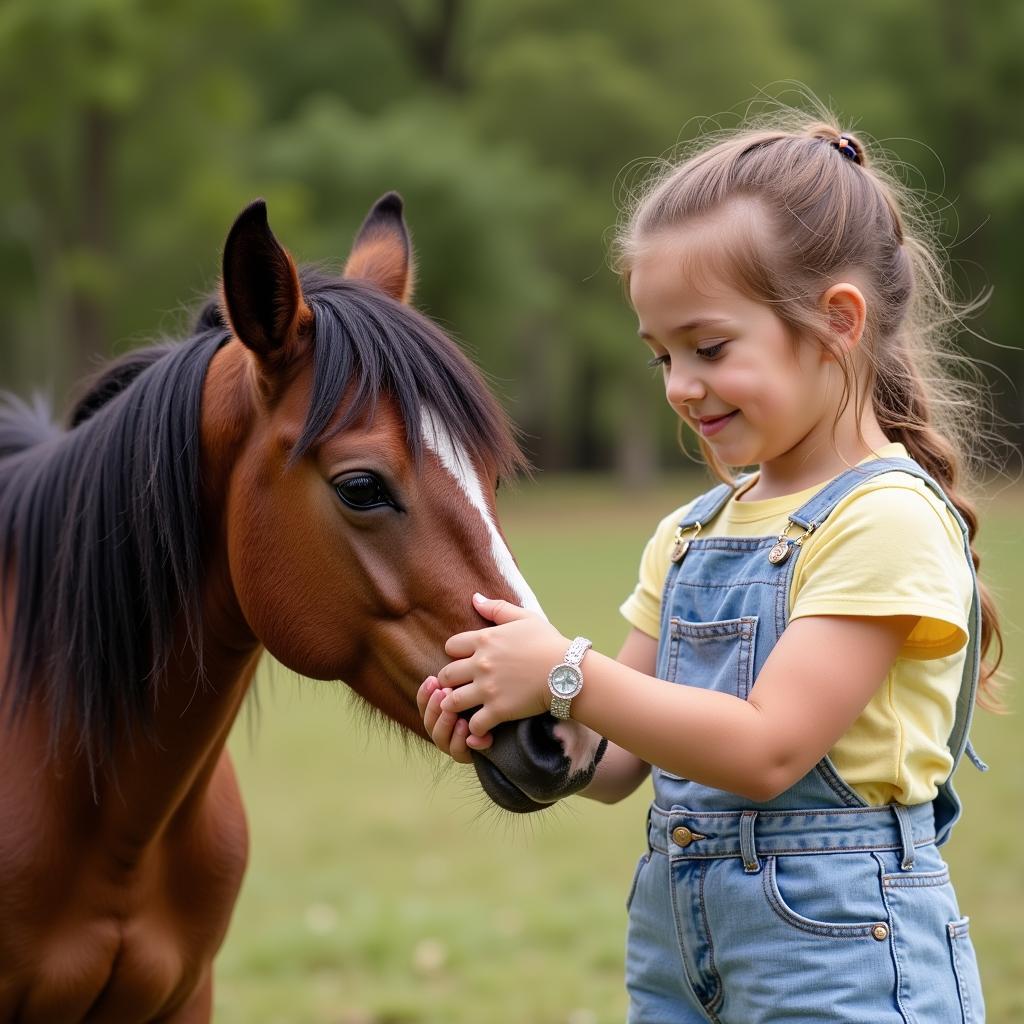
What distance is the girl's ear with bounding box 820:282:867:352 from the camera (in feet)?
6.55

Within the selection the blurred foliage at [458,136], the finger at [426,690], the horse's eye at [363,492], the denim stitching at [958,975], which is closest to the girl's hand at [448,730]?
the finger at [426,690]

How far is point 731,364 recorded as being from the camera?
6.56ft

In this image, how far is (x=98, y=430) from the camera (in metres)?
2.55

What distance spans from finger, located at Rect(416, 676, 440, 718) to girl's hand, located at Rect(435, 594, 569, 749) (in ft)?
0.13

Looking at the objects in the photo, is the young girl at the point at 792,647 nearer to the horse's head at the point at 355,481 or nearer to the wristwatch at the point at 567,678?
the wristwatch at the point at 567,678

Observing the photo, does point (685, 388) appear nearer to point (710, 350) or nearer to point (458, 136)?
point (710, 350)

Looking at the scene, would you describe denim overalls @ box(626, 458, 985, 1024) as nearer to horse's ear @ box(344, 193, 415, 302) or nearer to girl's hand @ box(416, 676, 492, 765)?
girl's hand @ box(416, 676, 492, 765)

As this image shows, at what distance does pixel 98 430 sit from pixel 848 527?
5.02ft

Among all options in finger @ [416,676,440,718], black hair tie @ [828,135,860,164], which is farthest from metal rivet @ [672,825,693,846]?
black hair tie @ [828,135,860,164]

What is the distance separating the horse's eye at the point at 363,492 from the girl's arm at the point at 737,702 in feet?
1.23

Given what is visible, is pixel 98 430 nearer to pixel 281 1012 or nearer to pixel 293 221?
pixel 281 1012

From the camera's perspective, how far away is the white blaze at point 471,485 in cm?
207

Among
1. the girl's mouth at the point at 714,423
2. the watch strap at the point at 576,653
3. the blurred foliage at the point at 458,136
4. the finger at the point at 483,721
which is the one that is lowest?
the finger at the point at 483,721

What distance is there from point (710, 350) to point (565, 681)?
0.61 m
